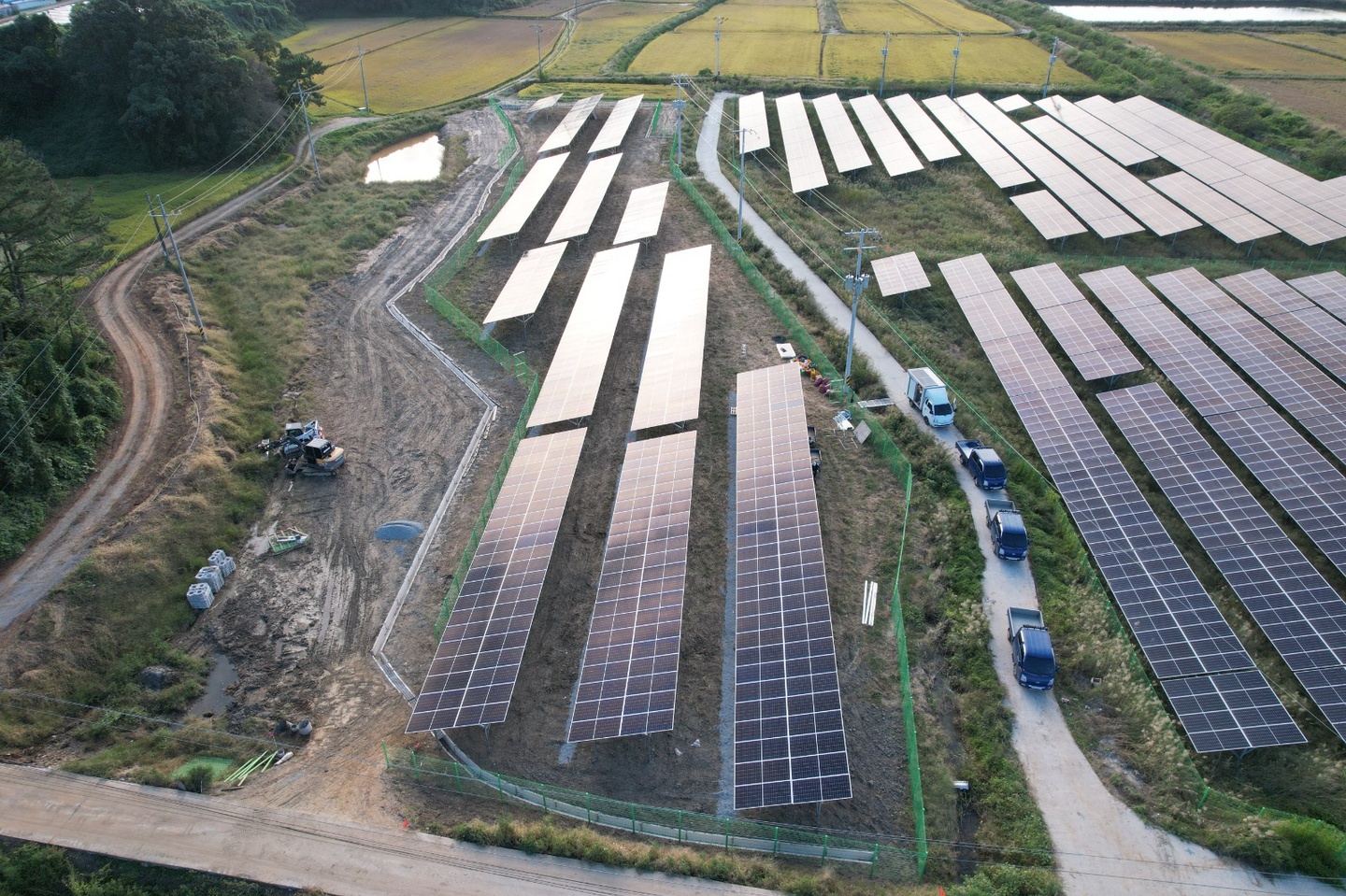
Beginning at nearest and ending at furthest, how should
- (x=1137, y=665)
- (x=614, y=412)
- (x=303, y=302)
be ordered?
(x=1137, y=665), (x=614, y=412), (x=303, y=302)

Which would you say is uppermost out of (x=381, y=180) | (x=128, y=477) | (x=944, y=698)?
(x=381, y=180)

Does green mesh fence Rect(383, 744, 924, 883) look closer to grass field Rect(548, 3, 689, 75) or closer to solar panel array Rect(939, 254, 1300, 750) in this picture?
solar panel array Rect(939, 254, 1300, 750)

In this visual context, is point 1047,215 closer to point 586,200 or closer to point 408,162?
point 586,200

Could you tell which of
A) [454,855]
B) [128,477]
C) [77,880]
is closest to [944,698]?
[454,855]

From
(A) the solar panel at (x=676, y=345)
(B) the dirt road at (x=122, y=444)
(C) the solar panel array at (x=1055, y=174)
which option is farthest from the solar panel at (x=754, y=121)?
(B) the dirt road at (x=122, y=444)

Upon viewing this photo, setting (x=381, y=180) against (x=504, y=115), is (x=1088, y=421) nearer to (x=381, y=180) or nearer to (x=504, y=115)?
(x=381, y=180)

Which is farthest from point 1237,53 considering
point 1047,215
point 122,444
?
point 122,444

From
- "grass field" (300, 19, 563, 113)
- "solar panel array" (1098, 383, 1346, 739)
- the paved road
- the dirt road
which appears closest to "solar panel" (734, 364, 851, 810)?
the paved road
